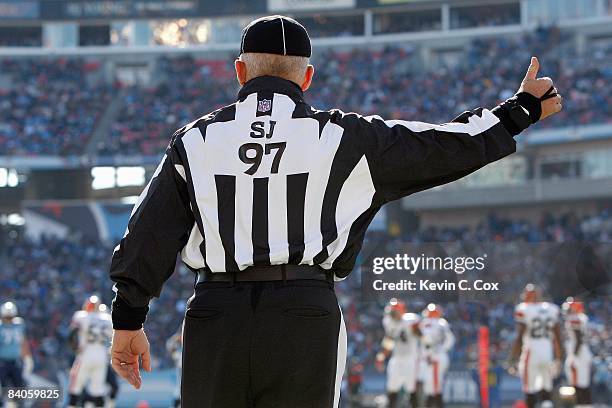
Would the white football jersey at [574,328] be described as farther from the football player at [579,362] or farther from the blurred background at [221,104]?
the blurred background at [221,104]

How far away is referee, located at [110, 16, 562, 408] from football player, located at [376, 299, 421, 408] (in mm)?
11486

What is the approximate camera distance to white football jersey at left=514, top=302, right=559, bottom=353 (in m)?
12.5

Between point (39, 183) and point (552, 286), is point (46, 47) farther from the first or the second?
point (552, 286)

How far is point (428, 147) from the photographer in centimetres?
296

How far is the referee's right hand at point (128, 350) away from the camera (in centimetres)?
300

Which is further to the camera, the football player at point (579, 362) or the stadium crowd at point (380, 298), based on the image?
the football player at point (579, 362)

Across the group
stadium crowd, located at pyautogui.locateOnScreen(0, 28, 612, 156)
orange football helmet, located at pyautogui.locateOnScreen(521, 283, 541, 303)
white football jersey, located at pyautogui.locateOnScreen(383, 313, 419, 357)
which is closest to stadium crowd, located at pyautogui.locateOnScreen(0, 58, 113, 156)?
stadium crowd, located at pyautogui.locateOnScreen(0, 28, 612, 156)

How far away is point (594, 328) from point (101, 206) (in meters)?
20.2

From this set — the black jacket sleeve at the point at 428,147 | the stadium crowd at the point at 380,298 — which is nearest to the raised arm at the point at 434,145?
the black jacket sleeve at the point at 428,147

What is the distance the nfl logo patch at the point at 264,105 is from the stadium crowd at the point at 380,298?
225 inches

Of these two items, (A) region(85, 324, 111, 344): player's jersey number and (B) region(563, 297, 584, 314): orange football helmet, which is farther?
(A) region(85, 324, 111, 344): player's jersey number

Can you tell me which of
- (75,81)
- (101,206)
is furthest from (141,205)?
(75,81)

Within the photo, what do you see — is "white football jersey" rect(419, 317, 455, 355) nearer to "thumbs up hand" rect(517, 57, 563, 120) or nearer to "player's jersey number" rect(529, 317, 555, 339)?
"player's jersey number" rect(529, 317, 555, 339)

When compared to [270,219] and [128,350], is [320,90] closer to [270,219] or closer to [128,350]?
[128,350]
